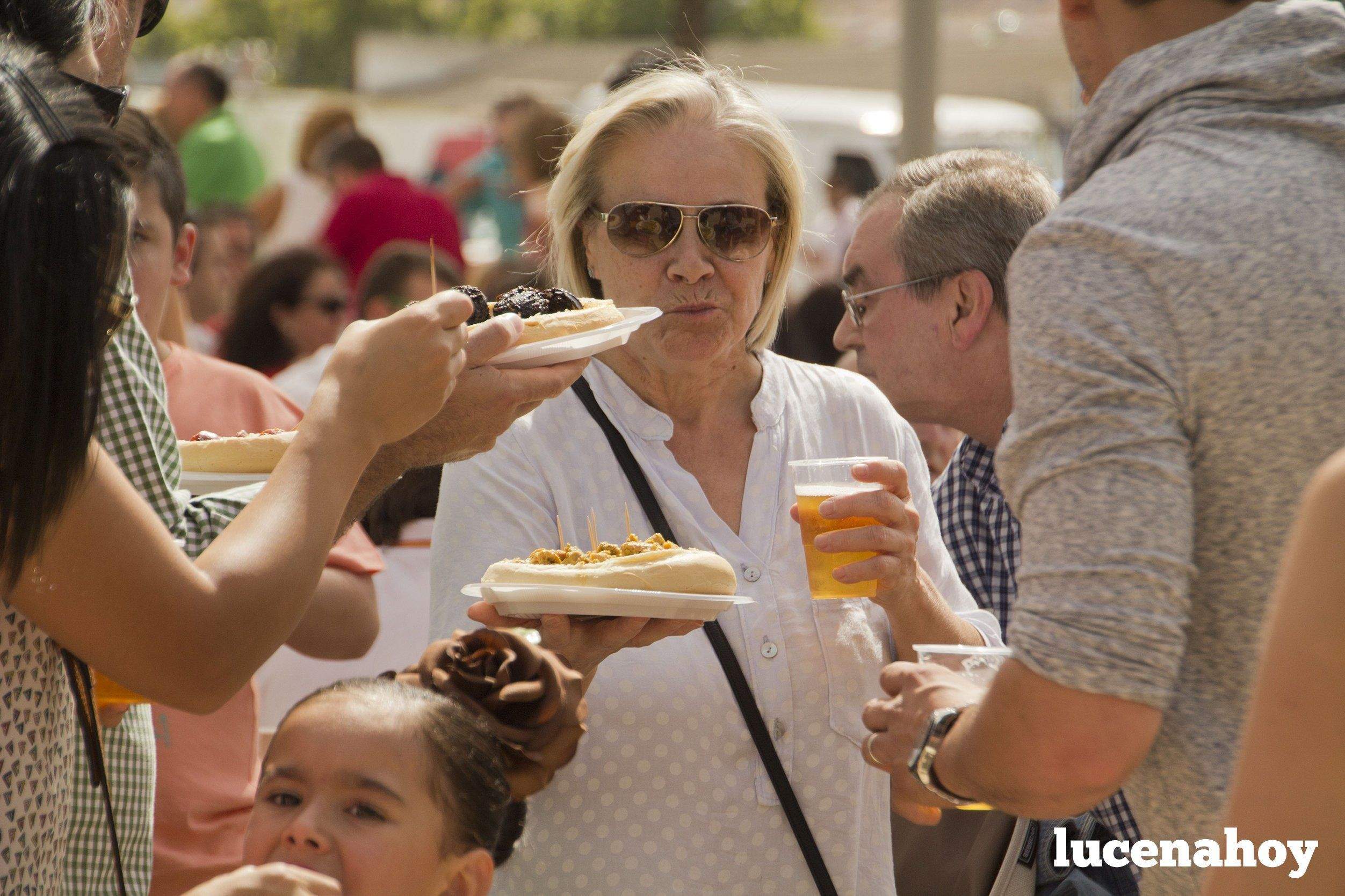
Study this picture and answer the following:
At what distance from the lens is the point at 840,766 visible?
2686 millimetres

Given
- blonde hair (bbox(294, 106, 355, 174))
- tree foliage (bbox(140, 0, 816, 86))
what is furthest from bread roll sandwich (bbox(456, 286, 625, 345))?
tree foliage (bbox(140, 0, 816, 86))

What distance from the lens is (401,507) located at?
4168 millimetres

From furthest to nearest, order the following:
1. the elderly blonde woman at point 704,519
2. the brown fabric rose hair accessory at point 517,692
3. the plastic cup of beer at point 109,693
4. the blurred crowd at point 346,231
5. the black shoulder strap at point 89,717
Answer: the blurred crowd at point 346,231
the elderly blonde woman at point 704,519
the brown fabric rose hair accessory at point 517,692
the plastic cup of beer at point 109,693
the black shoulder strap at point 89,717

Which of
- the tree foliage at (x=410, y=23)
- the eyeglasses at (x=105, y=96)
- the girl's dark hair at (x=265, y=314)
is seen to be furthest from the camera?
the tree foliage at (x=410, y=23)

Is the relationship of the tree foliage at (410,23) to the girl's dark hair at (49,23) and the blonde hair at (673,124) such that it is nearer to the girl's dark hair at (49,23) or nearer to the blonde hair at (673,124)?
the blonde hair at (673,124)

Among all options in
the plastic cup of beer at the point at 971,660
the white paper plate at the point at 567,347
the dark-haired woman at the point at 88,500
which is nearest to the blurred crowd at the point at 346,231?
the white paper plate at the point at 567,347

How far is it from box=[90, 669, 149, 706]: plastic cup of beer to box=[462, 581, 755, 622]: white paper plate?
1.93 feet

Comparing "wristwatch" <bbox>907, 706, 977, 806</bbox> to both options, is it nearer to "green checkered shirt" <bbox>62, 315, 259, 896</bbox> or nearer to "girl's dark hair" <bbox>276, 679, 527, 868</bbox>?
"girl's dark hair" <bbox>276, 679, 527, 868</bbox>

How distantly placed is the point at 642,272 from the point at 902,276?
0.90 m

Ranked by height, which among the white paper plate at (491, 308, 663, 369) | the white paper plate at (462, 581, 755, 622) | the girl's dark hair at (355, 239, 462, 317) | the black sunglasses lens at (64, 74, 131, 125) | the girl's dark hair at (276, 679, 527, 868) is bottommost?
the girl's dark hair at (355, 239, 462, 317)

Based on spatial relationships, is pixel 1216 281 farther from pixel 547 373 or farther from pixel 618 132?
pixel 618 132

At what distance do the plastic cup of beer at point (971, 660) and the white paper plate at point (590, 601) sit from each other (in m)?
0.48

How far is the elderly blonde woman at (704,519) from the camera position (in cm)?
259

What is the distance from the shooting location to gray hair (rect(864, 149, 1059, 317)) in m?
3.53
